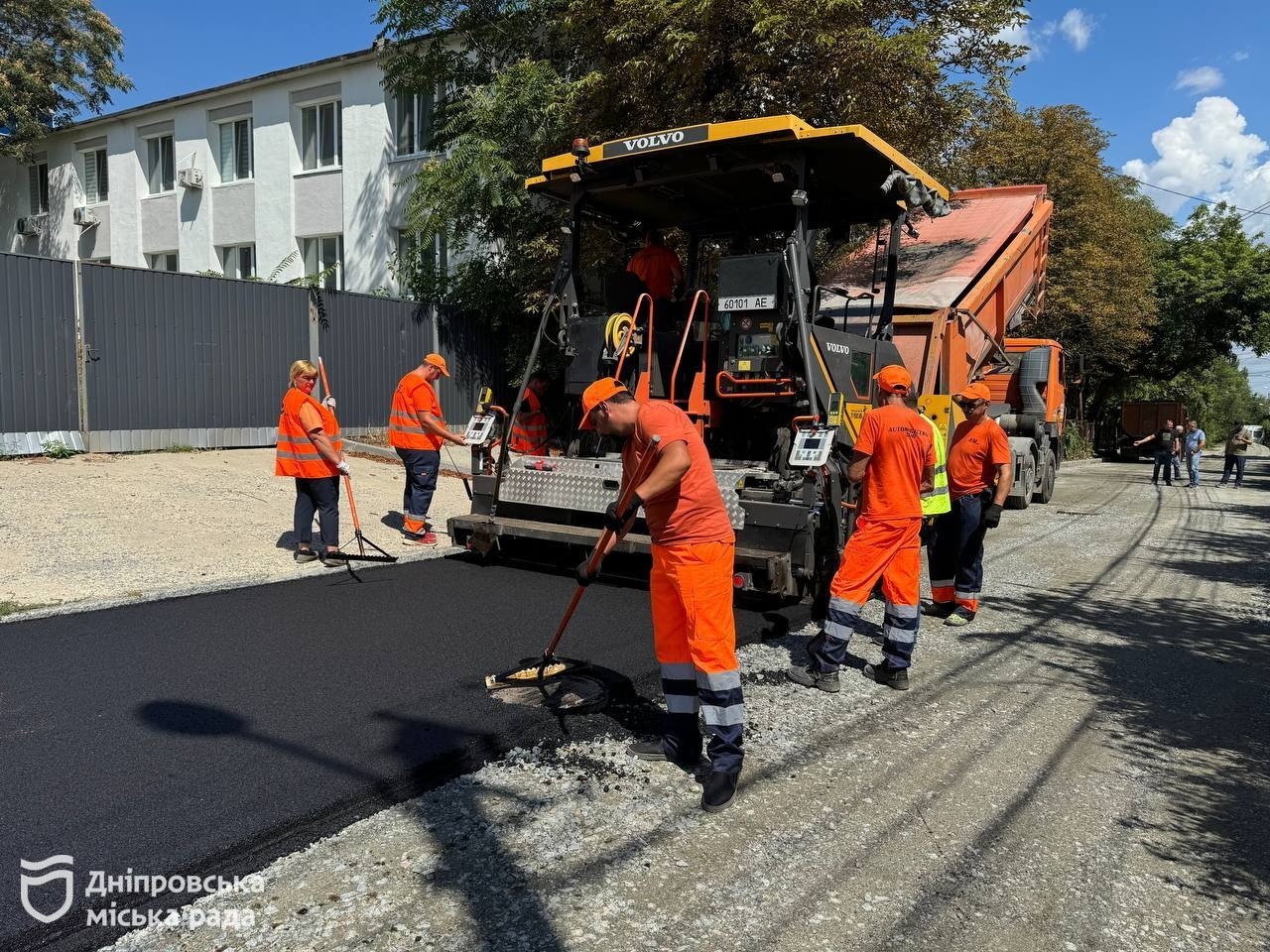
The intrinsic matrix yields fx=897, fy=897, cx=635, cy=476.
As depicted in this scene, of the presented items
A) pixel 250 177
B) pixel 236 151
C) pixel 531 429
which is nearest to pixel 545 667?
pixel 531 429

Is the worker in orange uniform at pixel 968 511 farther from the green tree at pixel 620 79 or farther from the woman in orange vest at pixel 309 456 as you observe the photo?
the green tree at pixel 620 79

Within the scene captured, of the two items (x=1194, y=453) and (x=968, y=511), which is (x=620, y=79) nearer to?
(x=968, y=511)

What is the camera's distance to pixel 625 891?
2549mm

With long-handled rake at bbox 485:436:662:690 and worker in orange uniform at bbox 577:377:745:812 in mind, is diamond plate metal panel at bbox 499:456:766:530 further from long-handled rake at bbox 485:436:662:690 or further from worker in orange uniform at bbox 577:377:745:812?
worker in orange uniform at bbox 577:377:745:812

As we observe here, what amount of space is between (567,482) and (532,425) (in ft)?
2.91

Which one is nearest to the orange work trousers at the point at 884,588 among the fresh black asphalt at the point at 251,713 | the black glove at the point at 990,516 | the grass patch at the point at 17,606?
the fresh black asphalt at the point at 251,713

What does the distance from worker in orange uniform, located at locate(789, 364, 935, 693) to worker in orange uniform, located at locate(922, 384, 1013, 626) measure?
1.52 metres

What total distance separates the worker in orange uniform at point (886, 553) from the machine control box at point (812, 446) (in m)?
0.53

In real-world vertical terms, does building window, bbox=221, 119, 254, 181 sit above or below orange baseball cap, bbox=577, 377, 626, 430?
above

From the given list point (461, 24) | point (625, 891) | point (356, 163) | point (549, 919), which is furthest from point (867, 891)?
point (356, 163)

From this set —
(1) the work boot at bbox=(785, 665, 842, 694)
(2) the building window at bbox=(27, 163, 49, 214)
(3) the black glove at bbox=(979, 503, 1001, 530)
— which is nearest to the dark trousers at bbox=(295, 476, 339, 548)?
(1) the work boot at bbox=(785, 665, 842, 694)

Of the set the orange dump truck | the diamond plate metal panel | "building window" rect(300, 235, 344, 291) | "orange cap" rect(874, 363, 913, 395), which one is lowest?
the diamond plate metal panel

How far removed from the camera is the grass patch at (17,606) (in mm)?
5082

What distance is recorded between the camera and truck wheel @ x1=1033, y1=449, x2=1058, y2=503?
13.5 metres
